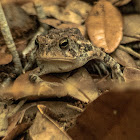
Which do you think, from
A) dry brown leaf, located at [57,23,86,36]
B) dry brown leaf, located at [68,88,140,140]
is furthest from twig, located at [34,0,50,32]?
dry brown leaf, located at [68,88,140,140]

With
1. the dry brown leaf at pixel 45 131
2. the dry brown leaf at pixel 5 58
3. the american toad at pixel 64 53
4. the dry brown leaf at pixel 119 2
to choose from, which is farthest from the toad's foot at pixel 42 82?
the dry brown leaf at pixel 119 2

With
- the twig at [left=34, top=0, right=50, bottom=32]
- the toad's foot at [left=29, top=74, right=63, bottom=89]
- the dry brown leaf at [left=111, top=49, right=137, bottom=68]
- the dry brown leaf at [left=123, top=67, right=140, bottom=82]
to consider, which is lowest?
the dry brown leaf at [left=111, top=49, right=137, bottom=68]

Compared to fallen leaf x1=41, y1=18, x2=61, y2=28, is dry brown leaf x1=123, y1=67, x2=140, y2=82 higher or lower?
lower

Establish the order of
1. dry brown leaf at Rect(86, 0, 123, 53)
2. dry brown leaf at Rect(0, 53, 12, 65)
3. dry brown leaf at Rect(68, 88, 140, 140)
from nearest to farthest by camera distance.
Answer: dry brown leaf at Rect(68, 88, 140, 140), dry brown leaf at Rect(0, 53, 12, 65), dry brown leaf at Rect(86, 0, 123, 53)

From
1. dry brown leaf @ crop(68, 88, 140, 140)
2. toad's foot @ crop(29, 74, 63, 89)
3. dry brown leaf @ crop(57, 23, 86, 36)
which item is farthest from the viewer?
dry brown leaf @ crop(57, 23, 86, 36)

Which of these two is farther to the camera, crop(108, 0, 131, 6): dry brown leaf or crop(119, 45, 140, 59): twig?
crop(108, 0, 131, 6): dry brown leaf

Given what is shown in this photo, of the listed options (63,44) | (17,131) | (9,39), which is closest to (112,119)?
(17,131)

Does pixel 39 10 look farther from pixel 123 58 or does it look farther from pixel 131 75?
pixel 131 75

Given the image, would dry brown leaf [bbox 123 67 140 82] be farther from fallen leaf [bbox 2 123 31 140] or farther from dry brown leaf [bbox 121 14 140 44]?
fallen leaf [bbox 2 123 31 140]
